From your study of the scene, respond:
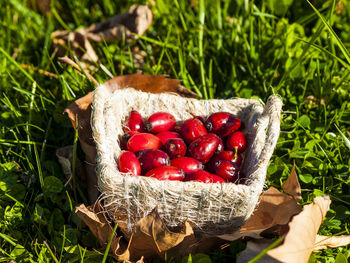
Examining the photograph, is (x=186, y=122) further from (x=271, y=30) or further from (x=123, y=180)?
(x=271, y=30)

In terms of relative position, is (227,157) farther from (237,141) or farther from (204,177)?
(204,177)

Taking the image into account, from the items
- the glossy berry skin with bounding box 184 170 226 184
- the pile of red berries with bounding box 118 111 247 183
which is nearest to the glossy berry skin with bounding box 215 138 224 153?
the pile of red berries with bounding box 118 111 247 183

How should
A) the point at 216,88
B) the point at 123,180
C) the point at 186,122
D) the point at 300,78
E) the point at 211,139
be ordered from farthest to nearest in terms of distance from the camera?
the point at 216,88
the point at 300,78
the point at 186,122
the point at 211,139
the point at 123,180

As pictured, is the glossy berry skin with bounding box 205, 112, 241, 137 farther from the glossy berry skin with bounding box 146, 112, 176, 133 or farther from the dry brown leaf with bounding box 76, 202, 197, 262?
the dry brown leaf with bounding box 76, 202, 197, 262

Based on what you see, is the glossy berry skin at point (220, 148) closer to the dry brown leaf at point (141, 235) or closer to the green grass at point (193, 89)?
the green grass at point (193, 89)

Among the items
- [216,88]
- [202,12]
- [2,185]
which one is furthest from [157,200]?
[202,12]

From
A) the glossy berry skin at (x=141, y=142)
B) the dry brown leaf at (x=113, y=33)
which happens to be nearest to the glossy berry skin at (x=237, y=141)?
the glossy berry skin at (x=141, y=142)
